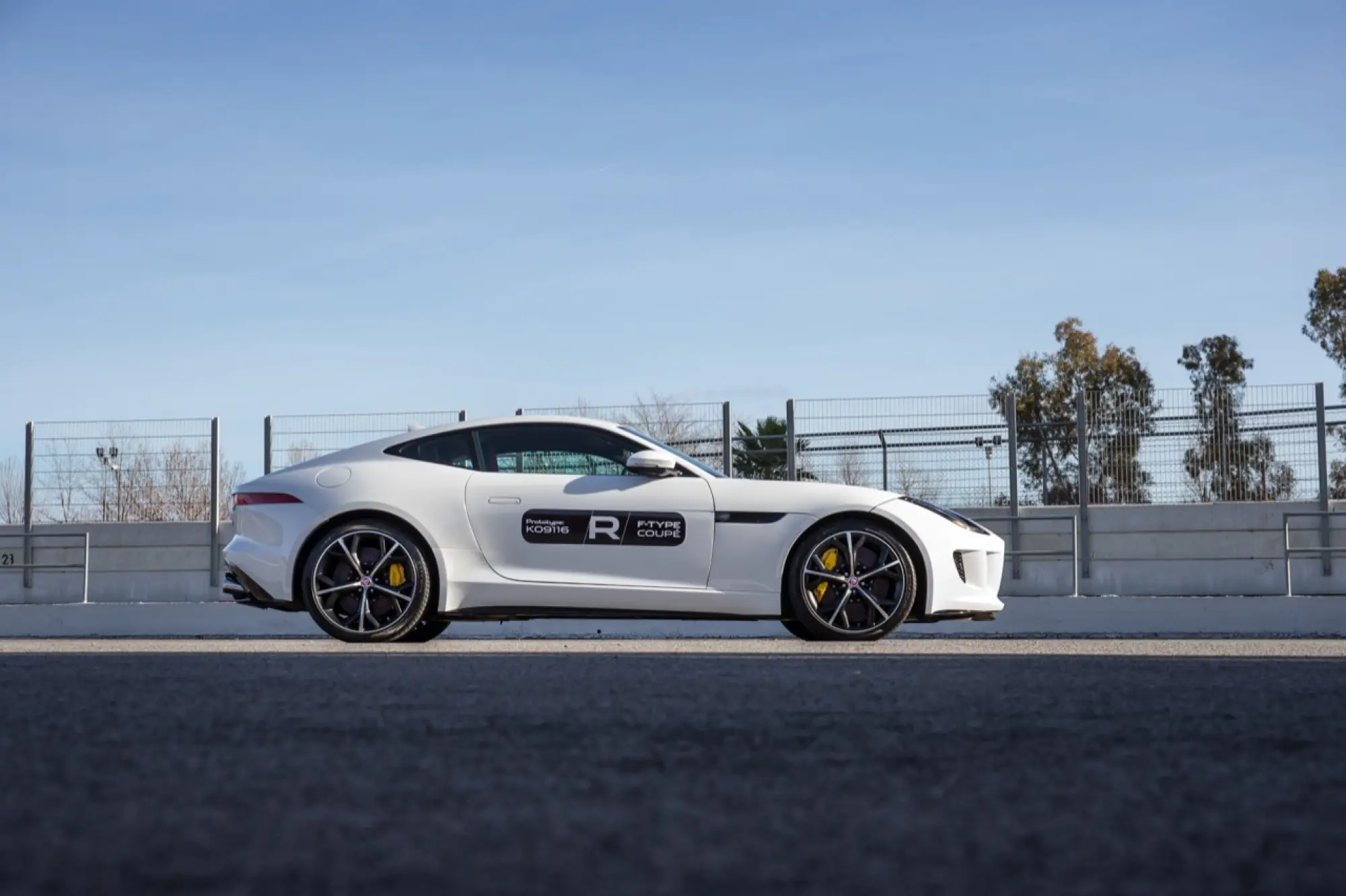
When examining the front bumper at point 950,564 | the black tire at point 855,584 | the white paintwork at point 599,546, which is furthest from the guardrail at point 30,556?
the front bumper at point 950,564

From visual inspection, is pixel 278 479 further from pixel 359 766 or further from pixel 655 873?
pixel 655 873

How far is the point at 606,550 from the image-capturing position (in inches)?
363

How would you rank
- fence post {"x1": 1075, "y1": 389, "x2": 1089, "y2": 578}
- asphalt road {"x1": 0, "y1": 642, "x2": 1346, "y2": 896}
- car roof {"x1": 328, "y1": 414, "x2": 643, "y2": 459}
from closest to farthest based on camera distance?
asphalt road {"x1": 0, "y1": 642, "x2": 1346, "y2": 896} < car roof {"x1": 328, "y1": 414, "x2": 643, "y2": 459} < fence post {"x1": 1075, "y1": 389, "x2": 1089, "y2": 578}

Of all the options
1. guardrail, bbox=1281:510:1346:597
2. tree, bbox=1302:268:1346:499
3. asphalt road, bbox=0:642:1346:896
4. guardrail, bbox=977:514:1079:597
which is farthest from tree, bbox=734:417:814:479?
tree, bbox=1302:268:1346:499

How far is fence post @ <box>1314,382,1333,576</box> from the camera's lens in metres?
17.5

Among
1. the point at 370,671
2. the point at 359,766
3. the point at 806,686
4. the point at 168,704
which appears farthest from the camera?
the point at 370,671

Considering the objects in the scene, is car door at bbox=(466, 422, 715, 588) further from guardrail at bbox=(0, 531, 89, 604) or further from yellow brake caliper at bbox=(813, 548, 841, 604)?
guardrail at bbox=(0, 531, 89, 604)

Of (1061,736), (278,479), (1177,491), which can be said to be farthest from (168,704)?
(1177,491)

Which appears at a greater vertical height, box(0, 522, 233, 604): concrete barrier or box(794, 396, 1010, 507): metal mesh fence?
box(794, 396, 1010, 507): metal mesh fence

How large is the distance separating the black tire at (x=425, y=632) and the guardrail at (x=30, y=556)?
10.1 meters

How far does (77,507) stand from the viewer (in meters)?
18.8

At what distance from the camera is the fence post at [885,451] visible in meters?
18.0

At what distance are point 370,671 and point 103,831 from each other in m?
3.51

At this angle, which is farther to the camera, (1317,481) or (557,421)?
(1317,481)
